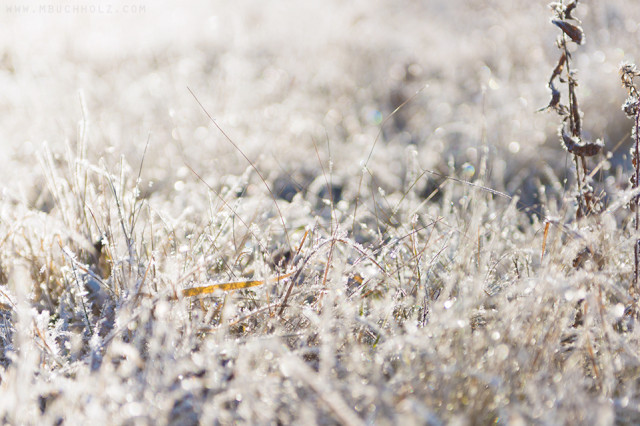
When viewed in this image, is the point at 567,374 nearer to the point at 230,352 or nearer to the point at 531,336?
the point at 531,336

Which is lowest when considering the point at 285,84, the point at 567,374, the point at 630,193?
the point at 285,84

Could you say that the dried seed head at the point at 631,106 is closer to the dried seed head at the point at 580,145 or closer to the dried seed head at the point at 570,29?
the dried seed head at the point at 580,145

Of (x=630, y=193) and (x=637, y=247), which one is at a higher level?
(x=630, y=193)

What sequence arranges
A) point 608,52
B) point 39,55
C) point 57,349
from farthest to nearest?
point 39,55, point 608,52, point 57,349

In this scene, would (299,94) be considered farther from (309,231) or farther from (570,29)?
(570,29)

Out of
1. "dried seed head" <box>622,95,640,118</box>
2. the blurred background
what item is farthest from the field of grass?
"dried seed head" <box>622,95,640,118</box>

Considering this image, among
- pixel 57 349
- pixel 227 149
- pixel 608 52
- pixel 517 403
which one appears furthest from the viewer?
pixel 608 52

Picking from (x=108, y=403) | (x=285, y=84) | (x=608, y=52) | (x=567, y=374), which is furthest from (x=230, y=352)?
(x=608, y=52)

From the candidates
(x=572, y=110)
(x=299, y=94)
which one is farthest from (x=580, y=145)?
(x=299, y=94)

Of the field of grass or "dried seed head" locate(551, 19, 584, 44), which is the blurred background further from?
"dried seed head" locate(551, 19, 584, 44)
